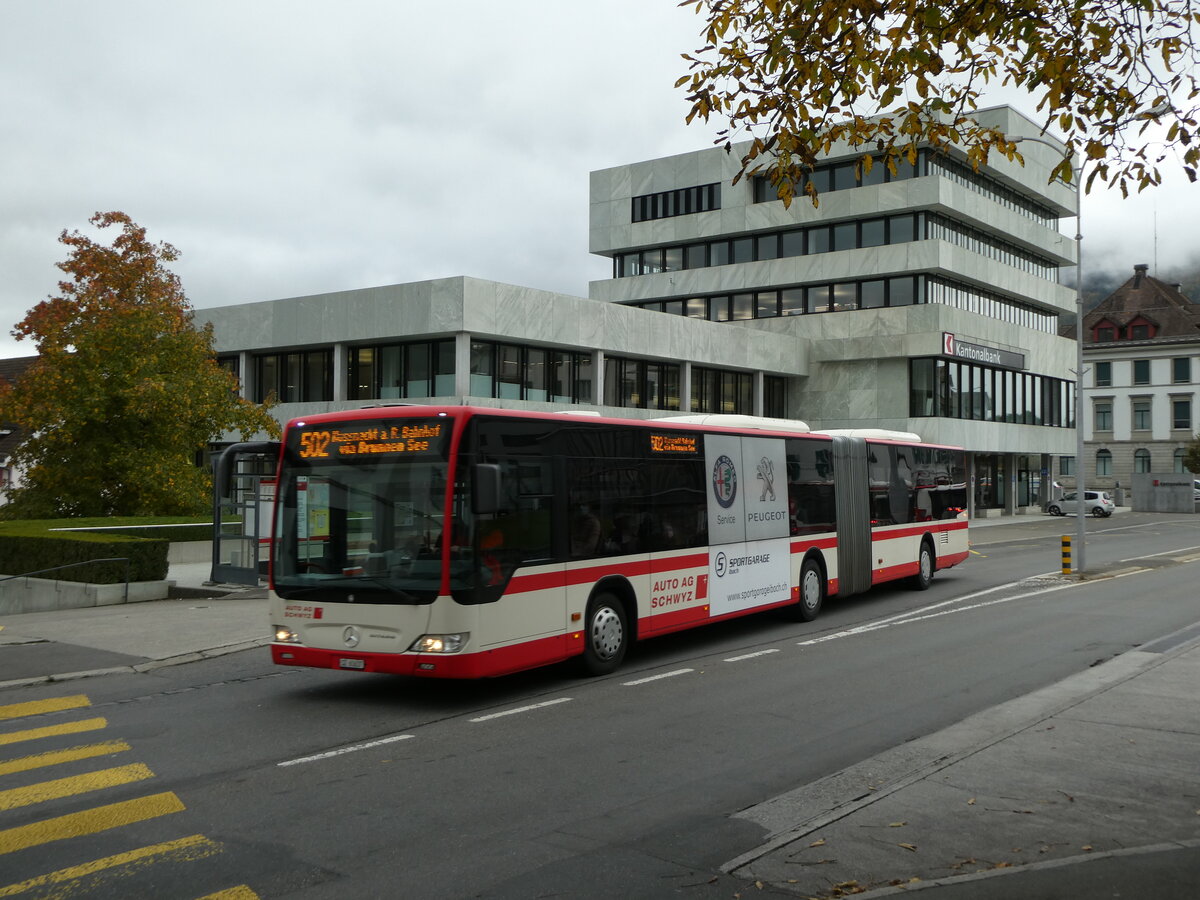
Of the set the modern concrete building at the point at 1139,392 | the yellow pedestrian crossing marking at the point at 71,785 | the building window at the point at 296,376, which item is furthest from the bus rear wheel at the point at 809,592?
the modern concrete building at the point at 1139,392

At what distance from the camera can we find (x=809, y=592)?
16.3 metres

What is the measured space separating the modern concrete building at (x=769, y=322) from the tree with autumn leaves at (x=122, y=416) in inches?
318

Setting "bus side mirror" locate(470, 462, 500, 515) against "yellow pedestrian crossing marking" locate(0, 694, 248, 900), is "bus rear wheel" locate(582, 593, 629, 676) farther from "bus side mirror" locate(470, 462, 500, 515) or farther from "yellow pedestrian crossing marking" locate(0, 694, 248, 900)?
"yellow pedestrian crossing marking" locate(0, 694, 248, 900)

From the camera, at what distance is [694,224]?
55.9 metres

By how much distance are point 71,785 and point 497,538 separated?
4125 millimetres

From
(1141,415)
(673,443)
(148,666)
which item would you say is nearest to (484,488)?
(673,443)

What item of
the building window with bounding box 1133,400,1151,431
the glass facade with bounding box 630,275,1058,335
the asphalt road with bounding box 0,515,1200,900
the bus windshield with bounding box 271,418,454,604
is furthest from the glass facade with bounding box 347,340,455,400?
the building window with bounding box 1133,400,1151,431

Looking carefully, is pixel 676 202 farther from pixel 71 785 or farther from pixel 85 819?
pixel 85 819

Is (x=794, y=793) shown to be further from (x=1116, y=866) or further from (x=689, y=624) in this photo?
(x=689, y=624)

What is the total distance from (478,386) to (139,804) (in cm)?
2881

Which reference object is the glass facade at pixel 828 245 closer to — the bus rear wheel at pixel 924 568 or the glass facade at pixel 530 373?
the glass facade at pixel 530 373

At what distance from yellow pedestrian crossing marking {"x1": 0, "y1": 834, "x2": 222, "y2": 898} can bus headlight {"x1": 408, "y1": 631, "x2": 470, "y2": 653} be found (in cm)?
358

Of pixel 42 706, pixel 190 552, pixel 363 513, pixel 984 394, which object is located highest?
pixel 984 394

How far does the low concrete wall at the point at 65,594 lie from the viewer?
61.7 ft
